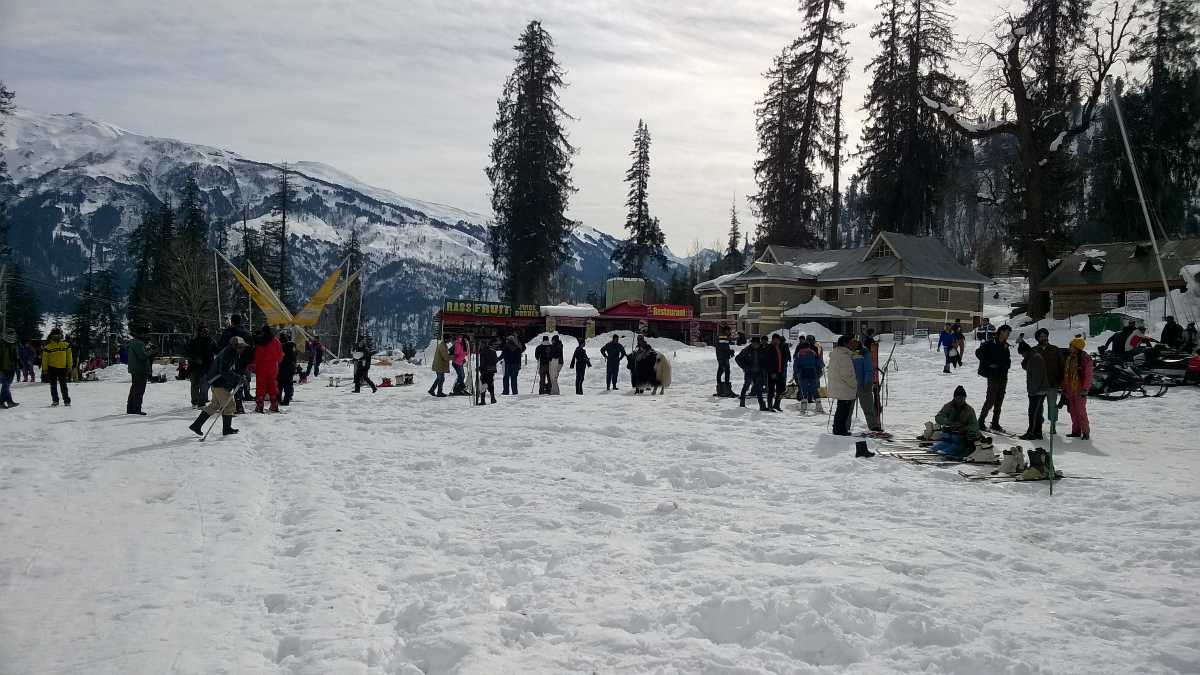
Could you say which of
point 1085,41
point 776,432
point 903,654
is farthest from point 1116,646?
point 1085,41

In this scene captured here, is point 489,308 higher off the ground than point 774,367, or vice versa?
point 489,308

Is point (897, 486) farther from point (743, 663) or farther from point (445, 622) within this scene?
point (445, 622)

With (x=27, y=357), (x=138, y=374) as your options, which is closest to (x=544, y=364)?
(x=138, y=374)

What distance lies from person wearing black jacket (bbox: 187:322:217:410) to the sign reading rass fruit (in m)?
30.5

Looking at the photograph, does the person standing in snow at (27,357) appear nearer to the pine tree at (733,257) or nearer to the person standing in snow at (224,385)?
the person standing in snow at (224,385)

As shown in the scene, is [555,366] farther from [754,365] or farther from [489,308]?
[489,308]

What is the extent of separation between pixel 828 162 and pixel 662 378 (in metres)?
36.2

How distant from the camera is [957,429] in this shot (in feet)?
35.6

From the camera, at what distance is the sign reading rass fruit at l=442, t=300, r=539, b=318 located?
46031 mm

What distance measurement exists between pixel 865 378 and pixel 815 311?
35.7m

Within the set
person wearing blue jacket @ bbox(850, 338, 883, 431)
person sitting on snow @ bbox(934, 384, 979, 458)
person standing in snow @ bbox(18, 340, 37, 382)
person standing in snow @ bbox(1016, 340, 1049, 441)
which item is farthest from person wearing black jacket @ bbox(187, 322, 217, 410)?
person standing in snow @ bbox(1016, 340, 1049, 441)

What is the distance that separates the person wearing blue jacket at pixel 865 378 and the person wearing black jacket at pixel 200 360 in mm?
10960

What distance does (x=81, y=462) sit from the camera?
9266mm

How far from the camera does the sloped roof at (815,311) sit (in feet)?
155
